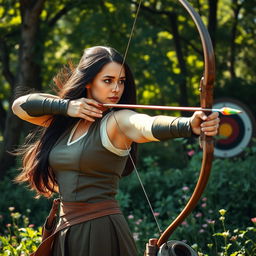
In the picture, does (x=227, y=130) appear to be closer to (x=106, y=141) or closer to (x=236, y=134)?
(x=236, y=134)

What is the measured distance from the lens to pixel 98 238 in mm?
Result: 2422

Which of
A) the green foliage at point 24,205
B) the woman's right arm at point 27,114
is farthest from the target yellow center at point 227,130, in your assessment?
the woman's right arm at point 27,114

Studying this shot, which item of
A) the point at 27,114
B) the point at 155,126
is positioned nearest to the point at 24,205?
the point at 27,114

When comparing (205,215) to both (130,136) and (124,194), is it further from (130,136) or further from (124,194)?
(130,136)

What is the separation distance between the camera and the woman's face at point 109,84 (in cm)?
257

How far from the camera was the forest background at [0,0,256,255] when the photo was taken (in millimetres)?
4824

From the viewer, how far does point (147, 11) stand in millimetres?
9555

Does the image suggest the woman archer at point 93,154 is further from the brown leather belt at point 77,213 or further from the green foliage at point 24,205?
the green foliage at point 24,205

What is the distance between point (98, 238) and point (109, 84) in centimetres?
68

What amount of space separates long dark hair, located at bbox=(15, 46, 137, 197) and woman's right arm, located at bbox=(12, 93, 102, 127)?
0.27 feet

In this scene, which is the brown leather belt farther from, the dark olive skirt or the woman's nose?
the woman's nose

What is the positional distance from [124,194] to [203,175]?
353 centimetres

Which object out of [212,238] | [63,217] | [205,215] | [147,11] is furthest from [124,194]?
[147,11]

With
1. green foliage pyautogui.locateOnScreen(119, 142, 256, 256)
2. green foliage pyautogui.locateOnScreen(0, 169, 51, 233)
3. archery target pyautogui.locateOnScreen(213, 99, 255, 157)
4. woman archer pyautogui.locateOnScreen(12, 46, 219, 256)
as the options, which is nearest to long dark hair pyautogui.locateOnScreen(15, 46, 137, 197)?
woman archer pyautogui.locateOnScreen(12, 46, 219, 256)
